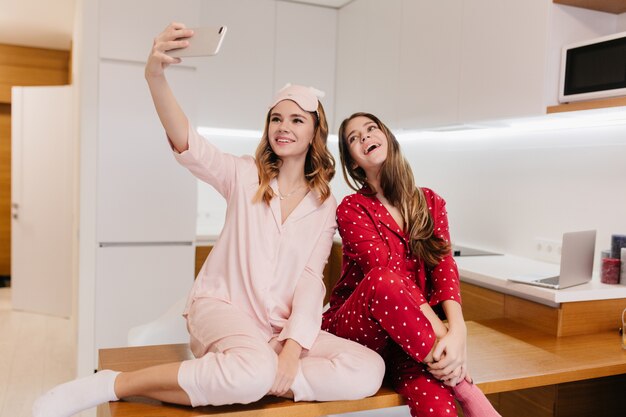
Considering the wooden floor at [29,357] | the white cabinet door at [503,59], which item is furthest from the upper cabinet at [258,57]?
the wooden floor at [29,357]

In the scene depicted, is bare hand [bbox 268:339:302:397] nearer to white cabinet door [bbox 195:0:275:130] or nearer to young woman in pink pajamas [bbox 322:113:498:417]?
young woman in pink pajamas [bbox 322:113:498:417]

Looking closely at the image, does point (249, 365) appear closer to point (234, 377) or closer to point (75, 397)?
point (234, 377)

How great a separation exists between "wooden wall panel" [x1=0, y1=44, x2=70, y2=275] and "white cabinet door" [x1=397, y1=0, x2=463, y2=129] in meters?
4.14

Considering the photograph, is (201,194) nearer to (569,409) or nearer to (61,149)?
(61,149)

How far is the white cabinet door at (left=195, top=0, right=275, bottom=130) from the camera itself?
12.3 feet

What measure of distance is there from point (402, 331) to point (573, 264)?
2.99ft

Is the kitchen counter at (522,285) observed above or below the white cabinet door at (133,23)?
below

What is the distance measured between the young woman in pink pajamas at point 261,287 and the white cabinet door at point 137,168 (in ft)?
4.57

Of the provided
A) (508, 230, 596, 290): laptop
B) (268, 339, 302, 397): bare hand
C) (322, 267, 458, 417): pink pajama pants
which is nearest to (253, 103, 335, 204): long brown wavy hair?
(322, 267, 458, 417): pink pajama pants

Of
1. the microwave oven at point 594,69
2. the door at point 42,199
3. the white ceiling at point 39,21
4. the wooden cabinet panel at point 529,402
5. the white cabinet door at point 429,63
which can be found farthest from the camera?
the door at point 42,199

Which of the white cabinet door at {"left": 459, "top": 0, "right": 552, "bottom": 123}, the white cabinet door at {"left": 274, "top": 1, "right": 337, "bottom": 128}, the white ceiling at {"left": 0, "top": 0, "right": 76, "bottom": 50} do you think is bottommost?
the white cabinet door at {"left": 459, "top": 0, "right": 552, "bottom": 123}

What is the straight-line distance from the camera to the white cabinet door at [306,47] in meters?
3.92

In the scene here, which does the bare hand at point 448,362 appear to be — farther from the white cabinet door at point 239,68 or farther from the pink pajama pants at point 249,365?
the white cabinet door at point 239,68

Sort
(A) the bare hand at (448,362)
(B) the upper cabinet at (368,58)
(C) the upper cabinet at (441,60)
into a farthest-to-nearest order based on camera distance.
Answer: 1. (B) the upper cabinet at (368,58)
2. (C) the upper cabinet at (441,60)
3. (A) the bare hand at (448,362)
